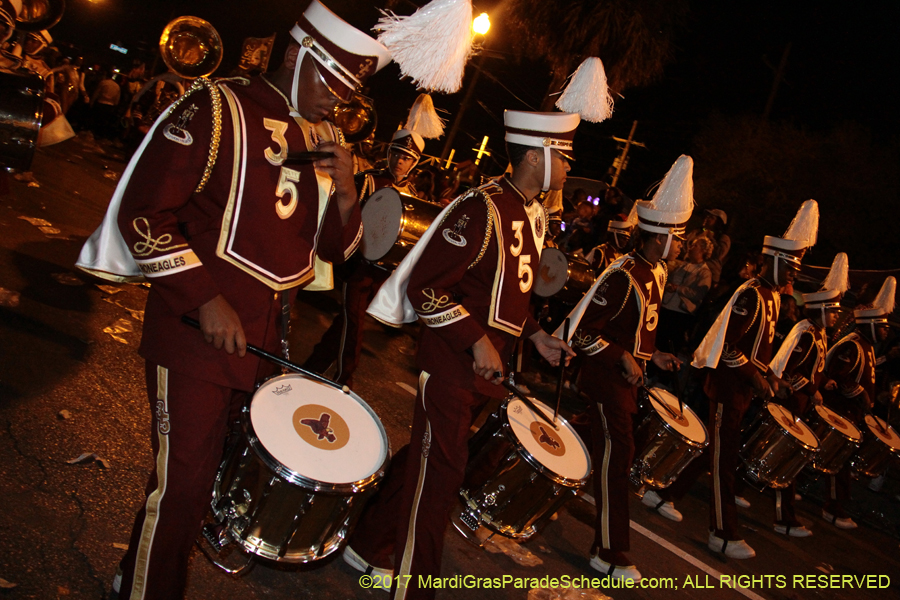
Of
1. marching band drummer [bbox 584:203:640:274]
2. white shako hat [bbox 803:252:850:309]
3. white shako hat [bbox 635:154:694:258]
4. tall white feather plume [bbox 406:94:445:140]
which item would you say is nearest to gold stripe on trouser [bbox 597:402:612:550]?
white shako hat [bbox 635:154:694:258]

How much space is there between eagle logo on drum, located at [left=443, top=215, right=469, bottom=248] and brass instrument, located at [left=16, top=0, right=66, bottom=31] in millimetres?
8031

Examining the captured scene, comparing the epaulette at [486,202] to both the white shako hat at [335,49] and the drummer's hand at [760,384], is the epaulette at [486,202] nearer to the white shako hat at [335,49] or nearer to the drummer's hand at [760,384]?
the white shako hat at [335,49]

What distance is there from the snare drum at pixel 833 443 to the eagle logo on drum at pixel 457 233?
233 inches

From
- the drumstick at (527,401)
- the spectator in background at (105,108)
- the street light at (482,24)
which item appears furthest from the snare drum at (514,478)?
the spectator in background at (105,108)

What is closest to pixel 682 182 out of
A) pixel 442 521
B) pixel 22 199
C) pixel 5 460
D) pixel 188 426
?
pixel 442 521

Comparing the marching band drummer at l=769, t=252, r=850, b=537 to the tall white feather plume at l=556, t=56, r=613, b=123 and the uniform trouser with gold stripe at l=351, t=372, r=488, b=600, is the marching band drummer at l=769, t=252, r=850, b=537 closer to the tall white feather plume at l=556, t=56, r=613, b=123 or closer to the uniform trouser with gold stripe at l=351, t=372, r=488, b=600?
the tall white feather plume at l=556, t=56, r=613, b=123

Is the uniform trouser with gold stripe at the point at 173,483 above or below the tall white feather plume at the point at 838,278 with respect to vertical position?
below

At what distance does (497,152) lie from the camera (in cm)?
3366

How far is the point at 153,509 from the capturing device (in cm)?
238

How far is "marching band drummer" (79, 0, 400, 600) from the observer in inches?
88.7

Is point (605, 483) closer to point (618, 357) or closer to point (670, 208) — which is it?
point (618, 357)

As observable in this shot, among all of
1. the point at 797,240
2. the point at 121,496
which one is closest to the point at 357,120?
the point at 797,240

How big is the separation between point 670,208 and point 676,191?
216 mm

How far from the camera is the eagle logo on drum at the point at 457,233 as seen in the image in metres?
3.19
